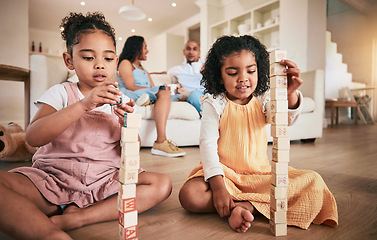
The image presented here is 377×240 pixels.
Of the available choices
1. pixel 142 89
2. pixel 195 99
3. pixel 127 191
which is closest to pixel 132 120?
pixel 127 191

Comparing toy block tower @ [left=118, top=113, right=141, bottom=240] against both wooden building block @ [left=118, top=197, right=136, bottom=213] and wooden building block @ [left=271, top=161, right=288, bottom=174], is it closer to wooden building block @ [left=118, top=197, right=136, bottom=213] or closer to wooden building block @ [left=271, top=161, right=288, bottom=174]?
wooden building block @ [left=118, top=197, right=136, bottom=213]

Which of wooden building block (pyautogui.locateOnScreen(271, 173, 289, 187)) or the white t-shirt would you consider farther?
the white t-shirt

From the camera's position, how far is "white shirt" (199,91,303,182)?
77cm

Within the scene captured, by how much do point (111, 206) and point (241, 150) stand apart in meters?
0.43

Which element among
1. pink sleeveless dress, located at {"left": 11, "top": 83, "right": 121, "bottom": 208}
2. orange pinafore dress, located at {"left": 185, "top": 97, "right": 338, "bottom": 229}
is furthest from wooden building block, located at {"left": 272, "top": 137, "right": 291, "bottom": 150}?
pink sleeveless dress, located at {"left": 11, "top": 83, "right": 121, "bottom": 208}

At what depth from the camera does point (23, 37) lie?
401cm

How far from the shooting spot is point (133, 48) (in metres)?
2.21

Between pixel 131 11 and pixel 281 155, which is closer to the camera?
pixel 281 155

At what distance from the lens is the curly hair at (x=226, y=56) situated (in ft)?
2.78

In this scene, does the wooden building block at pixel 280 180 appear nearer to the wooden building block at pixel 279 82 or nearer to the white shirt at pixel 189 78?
the wooden building block at pixel 279 82

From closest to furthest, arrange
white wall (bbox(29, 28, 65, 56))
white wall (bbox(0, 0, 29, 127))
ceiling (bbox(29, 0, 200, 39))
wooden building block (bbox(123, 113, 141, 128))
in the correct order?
wooden building block (bbox(123, 113, 141, 128)) < white wall (bbox(0, 0, 29, 127)) < ceiling (bbox(29, 0, 200, 39)) < white wall (bbox(29, 28, 65, 56))

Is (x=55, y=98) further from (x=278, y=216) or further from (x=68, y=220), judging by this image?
(x=278, y=216)

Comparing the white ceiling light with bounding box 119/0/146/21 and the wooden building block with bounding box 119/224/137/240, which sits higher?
the white ceiling light with bounding box 119/0/146/21

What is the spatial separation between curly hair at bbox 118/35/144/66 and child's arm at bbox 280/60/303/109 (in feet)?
5.63
